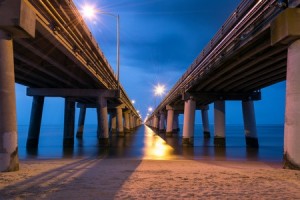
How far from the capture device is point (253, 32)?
685 inches

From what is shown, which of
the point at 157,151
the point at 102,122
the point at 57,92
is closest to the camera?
the point at 157,151

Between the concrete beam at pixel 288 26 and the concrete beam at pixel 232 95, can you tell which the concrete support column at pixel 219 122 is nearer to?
the concrete beam at pixel 232 95

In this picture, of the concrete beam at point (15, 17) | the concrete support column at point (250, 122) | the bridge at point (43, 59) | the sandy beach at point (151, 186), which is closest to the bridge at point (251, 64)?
the concrete support column at point (250, 122)

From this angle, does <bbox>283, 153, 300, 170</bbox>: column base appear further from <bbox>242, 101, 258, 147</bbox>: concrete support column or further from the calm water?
<bbox>242, 101, 258, 147</bbox>: concrete support column

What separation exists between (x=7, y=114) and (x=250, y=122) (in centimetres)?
3160

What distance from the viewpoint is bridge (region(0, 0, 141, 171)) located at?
1221cm

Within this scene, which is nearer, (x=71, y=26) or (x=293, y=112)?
(x=293, y=112)

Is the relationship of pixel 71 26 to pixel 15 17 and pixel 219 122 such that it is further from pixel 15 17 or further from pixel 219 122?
pixel 219 122

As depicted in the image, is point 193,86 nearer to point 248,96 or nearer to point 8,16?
point 248,96

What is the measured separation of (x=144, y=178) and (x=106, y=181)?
1326 millimetres

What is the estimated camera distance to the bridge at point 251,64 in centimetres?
1307

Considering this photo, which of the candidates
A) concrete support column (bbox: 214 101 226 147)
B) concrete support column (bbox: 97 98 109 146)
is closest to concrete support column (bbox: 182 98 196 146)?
concrete support column (bbox: 214 101 226 147)

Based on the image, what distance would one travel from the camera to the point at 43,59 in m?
24.1

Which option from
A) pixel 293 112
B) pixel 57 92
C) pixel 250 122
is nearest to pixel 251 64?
pixel 293 112
